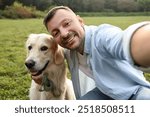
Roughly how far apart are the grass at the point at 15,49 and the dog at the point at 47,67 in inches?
1.9

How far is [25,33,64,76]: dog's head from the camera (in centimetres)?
103

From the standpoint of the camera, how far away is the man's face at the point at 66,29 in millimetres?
942

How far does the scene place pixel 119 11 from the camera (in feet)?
3.78

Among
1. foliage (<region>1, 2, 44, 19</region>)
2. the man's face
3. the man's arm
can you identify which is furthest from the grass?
the man's arm

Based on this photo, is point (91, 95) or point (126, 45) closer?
point (126, 45)

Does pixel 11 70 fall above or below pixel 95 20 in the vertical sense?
below

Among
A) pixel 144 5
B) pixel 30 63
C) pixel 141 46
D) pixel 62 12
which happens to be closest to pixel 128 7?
pixel 144 5

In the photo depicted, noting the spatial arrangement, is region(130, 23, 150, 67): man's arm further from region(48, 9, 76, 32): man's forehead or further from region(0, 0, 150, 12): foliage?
region(0, 0, 150, 12): foliage

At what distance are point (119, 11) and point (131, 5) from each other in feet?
0.16

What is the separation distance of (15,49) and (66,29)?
0.26 m

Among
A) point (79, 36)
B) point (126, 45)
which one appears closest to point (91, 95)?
point (79, 36)

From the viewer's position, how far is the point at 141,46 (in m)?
0.38

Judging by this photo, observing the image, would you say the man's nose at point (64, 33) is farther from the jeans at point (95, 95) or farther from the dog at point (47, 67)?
the jeans at point (95, 95)

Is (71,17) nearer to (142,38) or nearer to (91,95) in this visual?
(91,95)
